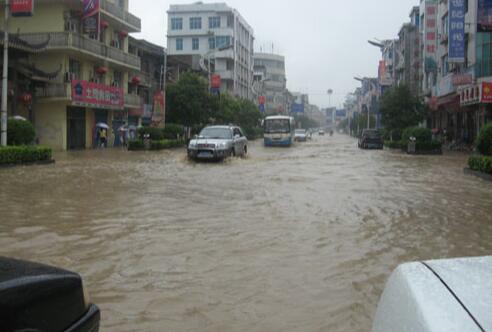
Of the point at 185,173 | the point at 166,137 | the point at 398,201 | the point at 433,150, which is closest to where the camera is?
the point at 398,201

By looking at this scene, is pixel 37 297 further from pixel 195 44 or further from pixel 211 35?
pixel 195 44

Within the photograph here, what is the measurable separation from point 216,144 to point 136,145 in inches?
489

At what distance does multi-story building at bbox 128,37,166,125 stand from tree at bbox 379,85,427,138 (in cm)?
1866

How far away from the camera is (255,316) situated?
15.8 ft

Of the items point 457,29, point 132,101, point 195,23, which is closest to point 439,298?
point 457,29

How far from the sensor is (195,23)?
85.5 metres

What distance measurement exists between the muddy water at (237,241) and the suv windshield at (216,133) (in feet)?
30.1

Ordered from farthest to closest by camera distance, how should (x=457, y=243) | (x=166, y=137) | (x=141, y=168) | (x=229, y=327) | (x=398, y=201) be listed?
(x=166, y=137)
(x=141, y=168)
(x=398, y=201)
(x=457, y=243)
(x=229, y=327)

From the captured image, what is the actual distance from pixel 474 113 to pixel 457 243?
36.3m

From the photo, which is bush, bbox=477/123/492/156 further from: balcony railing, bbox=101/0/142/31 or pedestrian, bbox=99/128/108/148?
balcony railing, bbox=101/0/142/31

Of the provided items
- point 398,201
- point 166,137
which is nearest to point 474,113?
point 166,137

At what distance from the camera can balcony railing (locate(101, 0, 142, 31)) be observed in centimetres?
3978

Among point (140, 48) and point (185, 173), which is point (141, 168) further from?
point (140, 48)

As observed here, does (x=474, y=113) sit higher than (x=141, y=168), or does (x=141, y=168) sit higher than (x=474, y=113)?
(x=474, y=113)
